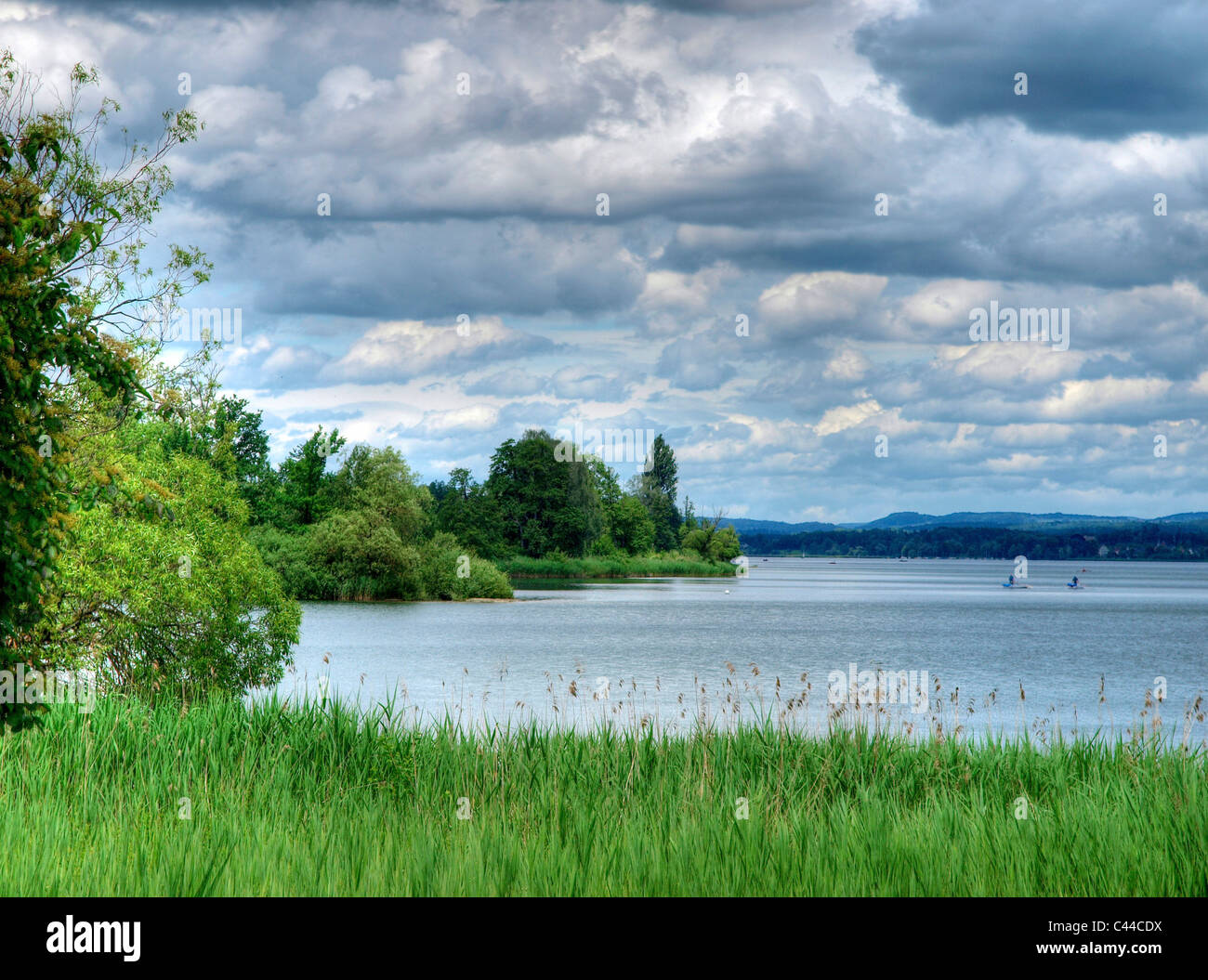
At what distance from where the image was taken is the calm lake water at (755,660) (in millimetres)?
21516

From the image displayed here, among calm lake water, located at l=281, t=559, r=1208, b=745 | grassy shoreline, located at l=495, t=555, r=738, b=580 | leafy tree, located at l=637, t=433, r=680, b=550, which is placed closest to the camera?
calm lake water, located at l=281, t=559, r=1208, b=745

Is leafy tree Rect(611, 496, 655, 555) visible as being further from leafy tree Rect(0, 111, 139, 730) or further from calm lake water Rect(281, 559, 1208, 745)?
leafy tree Rect(0, 111, 139, 730)

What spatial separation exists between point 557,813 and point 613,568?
112315 millimetres

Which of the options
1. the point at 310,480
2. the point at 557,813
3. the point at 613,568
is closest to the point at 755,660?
the point at 557,813

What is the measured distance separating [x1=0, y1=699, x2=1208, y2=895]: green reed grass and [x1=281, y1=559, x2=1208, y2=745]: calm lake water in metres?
0.80

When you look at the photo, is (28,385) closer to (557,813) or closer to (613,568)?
(557,813)

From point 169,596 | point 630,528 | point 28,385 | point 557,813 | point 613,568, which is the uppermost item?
point 28,385

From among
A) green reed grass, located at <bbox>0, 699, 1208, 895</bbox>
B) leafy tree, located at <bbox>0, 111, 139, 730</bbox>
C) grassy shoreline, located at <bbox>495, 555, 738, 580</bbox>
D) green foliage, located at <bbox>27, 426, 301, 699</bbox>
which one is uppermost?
leafy tree, located at <bbox>0, 111, 139, 730</bbox>

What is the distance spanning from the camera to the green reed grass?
23.0 ft

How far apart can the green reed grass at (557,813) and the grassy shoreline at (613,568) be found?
85039 millimetres

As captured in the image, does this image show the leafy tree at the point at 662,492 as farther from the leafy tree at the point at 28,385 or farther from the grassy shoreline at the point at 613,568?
the leafy tree at the point at 28,385

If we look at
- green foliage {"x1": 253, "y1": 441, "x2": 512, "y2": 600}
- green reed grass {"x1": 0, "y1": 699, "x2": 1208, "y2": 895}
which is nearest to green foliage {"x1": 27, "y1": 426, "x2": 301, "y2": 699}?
green reed grass {"x1": 0, "y1": 699, "x2": 1208, "y2": 895}

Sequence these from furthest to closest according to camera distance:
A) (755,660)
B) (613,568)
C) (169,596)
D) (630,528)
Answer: (630,528) < (613,568) < (755,660) < (169,596)

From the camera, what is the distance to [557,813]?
9.05 meters
